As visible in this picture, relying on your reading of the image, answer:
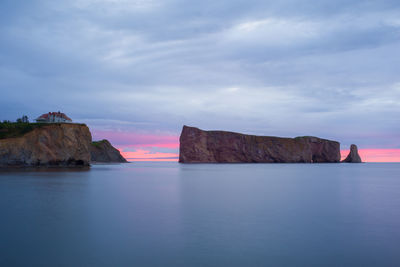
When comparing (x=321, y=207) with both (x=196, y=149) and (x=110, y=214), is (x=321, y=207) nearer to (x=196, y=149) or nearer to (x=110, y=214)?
(x=110, y=214)

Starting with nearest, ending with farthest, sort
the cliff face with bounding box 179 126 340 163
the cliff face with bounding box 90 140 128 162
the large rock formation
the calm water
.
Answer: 1. the calm water
2. the cliff face with bounding box 90 140 128 162
3. the cliff face with bounding box 179 126 340 163
4. the large rock formation

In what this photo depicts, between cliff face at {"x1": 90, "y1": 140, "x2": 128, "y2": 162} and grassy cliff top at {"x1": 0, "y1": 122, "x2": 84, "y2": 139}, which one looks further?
cliff face at {"x1": 90, "y1": 140, "x2": 128, "y2": 162}

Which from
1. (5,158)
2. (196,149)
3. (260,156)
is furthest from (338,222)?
(260,156)

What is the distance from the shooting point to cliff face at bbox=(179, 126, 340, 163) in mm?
121062

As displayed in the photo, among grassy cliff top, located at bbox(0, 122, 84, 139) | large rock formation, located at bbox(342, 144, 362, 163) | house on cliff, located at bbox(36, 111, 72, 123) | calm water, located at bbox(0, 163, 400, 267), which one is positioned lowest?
calm water, located at bbox(0, 163, 400, 267)

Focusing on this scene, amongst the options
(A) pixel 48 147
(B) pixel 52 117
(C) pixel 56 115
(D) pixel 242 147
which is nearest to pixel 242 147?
(D) pixel 242 147

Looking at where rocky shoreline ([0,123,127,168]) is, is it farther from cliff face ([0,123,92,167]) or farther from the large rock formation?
the large rock formation

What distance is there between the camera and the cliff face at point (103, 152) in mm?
120206

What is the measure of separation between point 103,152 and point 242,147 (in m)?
56.4

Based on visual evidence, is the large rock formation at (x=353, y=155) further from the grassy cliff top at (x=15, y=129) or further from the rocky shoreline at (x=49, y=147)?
the grassy cliff top at (x=15, y=129)

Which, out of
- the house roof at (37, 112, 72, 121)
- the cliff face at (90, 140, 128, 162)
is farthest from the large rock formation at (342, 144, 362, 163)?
the house roof at (37, 112, 72, 121)

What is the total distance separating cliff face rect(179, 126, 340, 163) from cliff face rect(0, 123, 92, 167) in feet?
192

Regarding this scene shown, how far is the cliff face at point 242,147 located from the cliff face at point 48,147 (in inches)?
2309

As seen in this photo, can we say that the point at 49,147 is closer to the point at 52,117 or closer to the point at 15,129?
the point at 15,129
